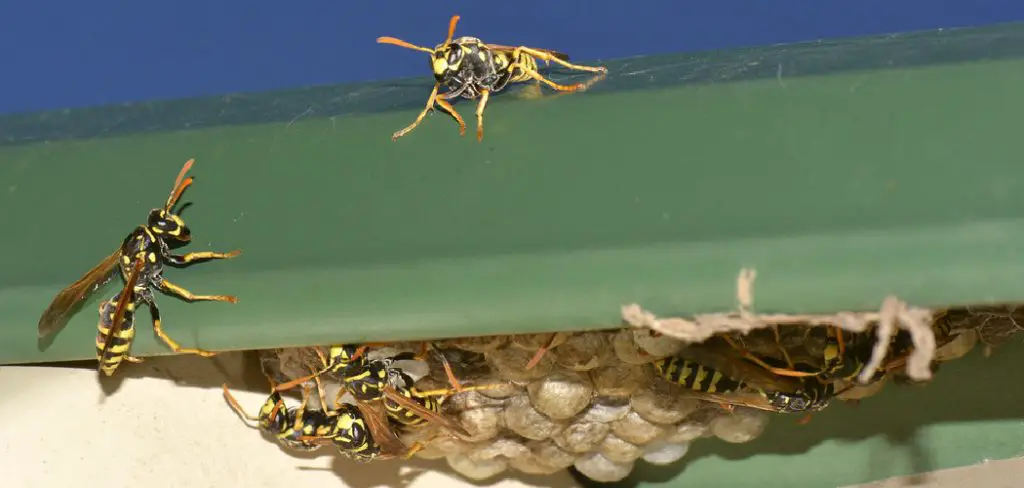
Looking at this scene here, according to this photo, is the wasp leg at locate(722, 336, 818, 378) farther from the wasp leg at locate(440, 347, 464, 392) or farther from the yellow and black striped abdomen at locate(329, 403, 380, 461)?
the yellow and black striped abdomen at locate(329, 403, 380, 461)

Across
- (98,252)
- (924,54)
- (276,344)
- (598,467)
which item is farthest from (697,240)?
(98,252)

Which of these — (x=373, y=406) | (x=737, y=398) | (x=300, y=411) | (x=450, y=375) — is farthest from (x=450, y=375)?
(x=737, y=398)

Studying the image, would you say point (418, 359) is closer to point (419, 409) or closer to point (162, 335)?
point (419, 409)

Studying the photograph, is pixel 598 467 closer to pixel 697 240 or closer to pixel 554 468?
pixel 554 468

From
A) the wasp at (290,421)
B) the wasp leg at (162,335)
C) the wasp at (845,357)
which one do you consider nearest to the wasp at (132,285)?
the wasp leg at (162,335)

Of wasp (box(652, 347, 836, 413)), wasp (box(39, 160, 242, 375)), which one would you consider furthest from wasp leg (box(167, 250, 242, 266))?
wasp (box(652, 347, 836, 413))

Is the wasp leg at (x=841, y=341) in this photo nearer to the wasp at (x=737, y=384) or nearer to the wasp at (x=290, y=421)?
the wasp at (x=737, y=384)

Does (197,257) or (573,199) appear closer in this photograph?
(573,199)
